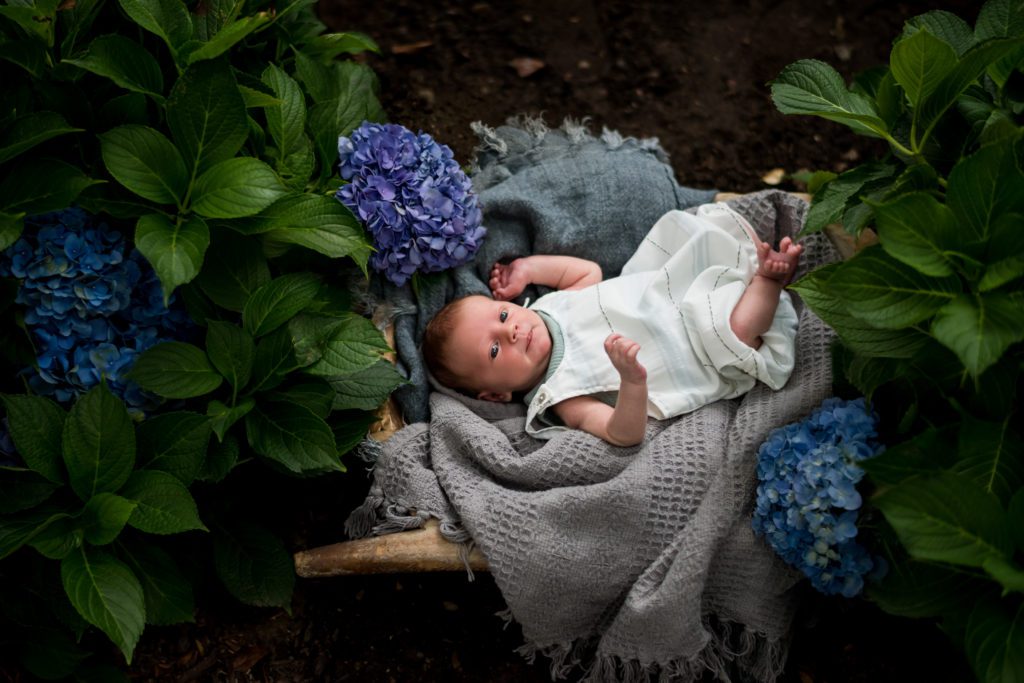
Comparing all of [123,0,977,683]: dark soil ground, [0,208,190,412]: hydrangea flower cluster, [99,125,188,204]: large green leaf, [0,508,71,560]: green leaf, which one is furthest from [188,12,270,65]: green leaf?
[123,0,977,683]: dark soil ground

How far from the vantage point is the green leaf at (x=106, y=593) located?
65.8 inches

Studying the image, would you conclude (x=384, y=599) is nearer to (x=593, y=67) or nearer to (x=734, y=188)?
(x=734, y=188)

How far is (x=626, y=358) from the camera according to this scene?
2.04 metres

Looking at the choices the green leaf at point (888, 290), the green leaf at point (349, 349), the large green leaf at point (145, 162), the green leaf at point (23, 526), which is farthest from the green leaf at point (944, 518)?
the green leaf at point (23, 526)

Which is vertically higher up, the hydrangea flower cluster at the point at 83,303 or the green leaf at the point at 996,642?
the hydrangea flower cluster at the point at 83,303

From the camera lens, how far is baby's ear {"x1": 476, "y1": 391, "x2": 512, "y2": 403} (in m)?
2.40

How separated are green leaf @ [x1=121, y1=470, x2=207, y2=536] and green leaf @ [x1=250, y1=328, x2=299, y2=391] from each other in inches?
10.3

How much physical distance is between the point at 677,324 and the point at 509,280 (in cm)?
49

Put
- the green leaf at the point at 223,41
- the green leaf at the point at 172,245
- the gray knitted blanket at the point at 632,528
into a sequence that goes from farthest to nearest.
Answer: the gray knitted blanket at the point at 632,528 < the green leaf at the point at 223,41 < the green leaf at the point at 172,245

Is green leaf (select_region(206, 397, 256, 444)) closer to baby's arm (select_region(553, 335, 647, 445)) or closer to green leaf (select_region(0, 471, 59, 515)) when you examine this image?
green leaf (select_region(0, 471, 59, 515))

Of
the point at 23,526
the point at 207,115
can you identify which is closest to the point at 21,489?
the point at 23,526

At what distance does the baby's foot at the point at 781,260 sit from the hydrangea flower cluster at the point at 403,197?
29.2 inches

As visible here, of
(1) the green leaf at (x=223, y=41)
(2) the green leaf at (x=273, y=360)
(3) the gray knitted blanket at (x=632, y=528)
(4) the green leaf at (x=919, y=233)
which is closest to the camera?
(4) the green leaf at (x=919, y=233)

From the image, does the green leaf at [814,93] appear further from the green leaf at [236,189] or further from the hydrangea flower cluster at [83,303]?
the hydrangea flower cluster at [83,303]
